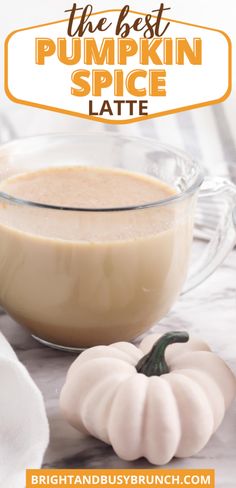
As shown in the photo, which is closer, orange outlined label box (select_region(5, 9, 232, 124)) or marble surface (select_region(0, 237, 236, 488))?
marble surface (select_region(0, 237, 236, 488))

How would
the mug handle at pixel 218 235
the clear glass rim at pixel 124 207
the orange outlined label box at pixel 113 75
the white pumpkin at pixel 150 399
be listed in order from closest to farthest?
the white pumpkin at pixel 150 399 < the clear glass rim at pixel 124 207 < the mug handle at pixel 218 235 < the orange outlined label box at pixel 113 75

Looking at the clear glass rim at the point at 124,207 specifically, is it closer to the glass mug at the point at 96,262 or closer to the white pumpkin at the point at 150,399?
the glass mug at the point at 96,262

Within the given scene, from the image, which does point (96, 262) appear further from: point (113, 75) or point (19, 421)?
point (113, 75)

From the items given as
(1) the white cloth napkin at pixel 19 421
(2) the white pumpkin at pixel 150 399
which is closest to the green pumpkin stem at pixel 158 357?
(2) the white pumpkin at pixel 150 399

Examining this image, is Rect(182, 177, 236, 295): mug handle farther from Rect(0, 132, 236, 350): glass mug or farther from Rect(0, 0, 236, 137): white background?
Rect(0, 0, 236, 137): white background

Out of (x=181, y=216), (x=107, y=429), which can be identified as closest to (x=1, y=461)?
(x=107, y=429)

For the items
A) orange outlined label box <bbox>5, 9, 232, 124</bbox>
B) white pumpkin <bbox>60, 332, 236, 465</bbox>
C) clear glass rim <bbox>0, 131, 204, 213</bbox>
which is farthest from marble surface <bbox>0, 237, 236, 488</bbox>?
orange outlined label box <bbox>5, 9, 232, 124</bbox>

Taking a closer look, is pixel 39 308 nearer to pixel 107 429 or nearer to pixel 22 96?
pixel 107 429
